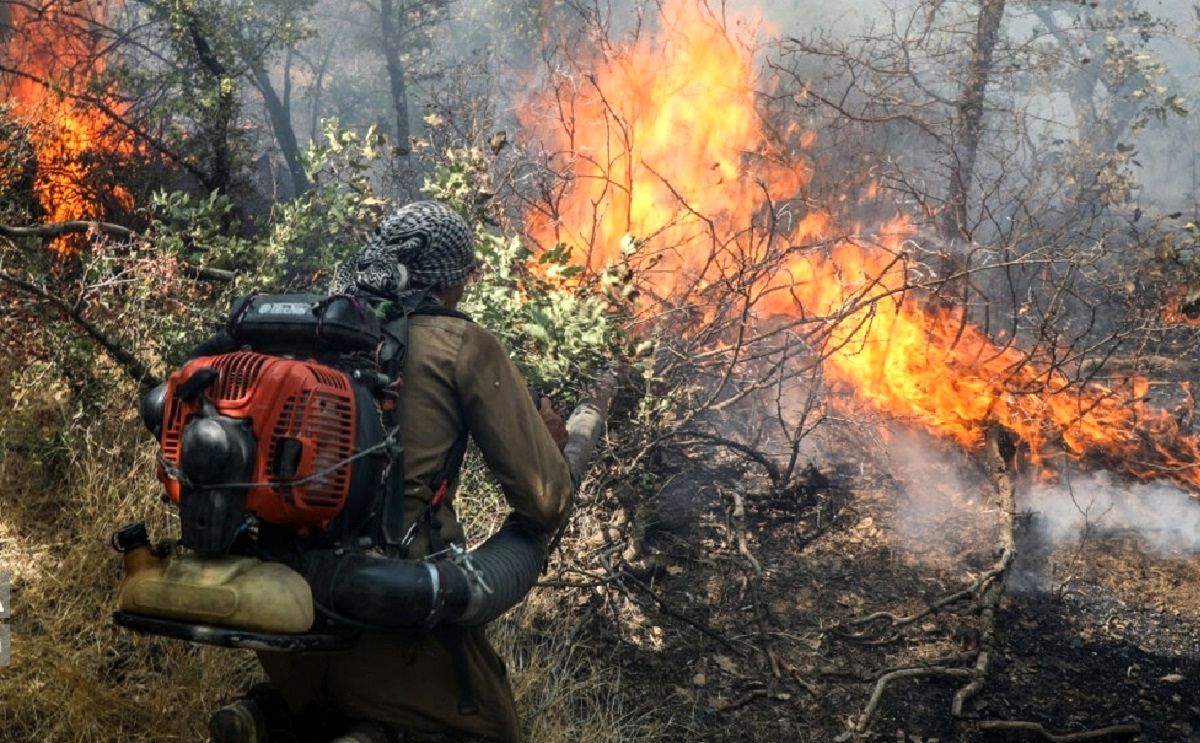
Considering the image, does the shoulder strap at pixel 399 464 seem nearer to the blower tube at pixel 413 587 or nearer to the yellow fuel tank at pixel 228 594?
the blower tube at pixel 413 587

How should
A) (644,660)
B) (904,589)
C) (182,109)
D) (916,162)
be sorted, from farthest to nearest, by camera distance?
(916,162) → (182,109) → (904,589) → (644,660)

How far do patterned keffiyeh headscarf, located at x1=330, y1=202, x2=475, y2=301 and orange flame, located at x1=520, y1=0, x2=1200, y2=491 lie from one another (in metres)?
3.38

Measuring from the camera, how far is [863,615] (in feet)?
17.1

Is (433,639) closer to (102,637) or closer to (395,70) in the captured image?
(102,637)

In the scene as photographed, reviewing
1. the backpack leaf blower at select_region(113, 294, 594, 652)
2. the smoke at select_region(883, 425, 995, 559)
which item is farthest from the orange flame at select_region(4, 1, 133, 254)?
the smoke at select_region(883, 425, 995, 559)

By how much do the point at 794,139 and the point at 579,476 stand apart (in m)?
10.8

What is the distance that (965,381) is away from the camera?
709cm

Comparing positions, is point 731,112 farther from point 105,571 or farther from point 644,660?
point 105,571

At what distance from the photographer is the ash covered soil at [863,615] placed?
Result: 170 inches

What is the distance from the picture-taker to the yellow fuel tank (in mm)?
2004

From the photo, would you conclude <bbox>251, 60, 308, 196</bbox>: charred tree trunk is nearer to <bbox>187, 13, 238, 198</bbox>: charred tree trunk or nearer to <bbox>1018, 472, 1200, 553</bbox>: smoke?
<bbox>187, 13, 238, 198</bbox>: charred tree trunk

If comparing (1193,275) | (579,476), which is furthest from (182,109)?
(1193,275)

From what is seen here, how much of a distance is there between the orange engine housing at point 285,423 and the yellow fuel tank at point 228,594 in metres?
0.13

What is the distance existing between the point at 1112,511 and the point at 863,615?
2354 millimetres
